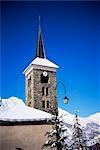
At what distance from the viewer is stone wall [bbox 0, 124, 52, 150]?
148 inches

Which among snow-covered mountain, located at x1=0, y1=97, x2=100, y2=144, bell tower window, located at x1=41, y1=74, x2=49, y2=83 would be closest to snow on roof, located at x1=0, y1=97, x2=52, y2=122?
snow-covered mountain, located at x1=0, y1=97, x2=100, y2=144

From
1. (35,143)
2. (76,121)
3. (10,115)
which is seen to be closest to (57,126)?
(35,143)

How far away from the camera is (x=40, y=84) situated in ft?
27.3

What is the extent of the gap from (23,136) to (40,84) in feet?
14.5

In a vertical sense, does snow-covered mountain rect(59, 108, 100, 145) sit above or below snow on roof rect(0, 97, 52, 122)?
below

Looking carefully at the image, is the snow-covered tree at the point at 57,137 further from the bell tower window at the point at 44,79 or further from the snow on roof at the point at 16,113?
the bell tower window at the point at 44,79

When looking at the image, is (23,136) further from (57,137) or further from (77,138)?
(77,138)

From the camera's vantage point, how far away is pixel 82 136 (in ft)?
14.9

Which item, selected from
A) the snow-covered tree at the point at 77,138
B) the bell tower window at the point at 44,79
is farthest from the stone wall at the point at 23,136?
the bell tower window at the point at 44,79

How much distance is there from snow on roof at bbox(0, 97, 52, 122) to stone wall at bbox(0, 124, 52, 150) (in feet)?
0.44

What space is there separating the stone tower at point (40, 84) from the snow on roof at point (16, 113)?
3315mm

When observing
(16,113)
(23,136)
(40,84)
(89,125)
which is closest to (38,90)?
(40,84)

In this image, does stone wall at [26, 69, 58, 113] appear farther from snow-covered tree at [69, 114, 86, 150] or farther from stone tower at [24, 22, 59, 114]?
snow-covered tree at [69, 114, 86, 150]

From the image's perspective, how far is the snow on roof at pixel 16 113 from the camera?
4.17 meters
